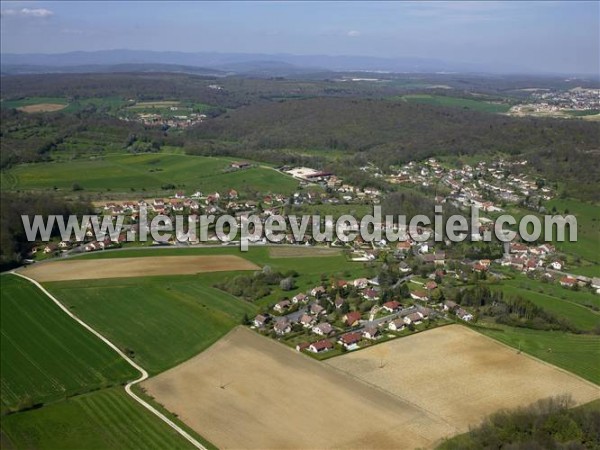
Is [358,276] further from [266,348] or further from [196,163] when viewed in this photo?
[196,163]

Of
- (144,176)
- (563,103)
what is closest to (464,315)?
(144,176)

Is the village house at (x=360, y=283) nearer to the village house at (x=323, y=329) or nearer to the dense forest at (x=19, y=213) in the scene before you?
the village house at (x=323, y=329)

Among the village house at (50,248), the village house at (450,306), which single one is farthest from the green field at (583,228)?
the village house at (50,248)

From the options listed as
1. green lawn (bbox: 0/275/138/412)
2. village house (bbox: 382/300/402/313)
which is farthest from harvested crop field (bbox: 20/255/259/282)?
village house (bbox: 382/300/402/313)

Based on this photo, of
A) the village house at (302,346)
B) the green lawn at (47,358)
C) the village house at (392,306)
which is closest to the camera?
the green lawn at (47,358)

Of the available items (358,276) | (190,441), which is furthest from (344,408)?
(358,276)

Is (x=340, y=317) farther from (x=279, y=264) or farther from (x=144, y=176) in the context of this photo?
(x=144, y=176)
